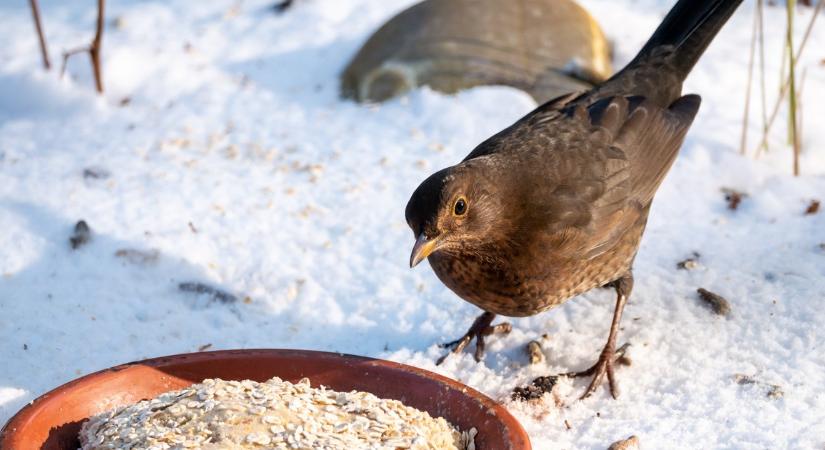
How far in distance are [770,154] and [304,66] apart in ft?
10.0

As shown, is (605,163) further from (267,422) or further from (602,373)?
(267,422)

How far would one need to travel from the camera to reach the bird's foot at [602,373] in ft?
12.6

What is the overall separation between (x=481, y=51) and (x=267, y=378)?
3500 millimetres

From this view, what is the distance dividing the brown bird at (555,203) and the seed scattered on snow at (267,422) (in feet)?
1.88

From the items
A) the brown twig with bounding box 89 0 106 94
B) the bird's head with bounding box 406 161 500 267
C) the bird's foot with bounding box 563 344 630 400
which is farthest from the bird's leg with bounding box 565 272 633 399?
the brown twig with bounding box 89 0 106 94

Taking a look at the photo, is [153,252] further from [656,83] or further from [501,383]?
[656,83]

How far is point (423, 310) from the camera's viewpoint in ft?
14.5

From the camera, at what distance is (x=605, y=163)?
13.5 ft

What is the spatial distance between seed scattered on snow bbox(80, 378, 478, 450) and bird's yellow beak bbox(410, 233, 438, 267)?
19.0 inches

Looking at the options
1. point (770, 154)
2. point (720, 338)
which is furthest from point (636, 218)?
point (770, 154)

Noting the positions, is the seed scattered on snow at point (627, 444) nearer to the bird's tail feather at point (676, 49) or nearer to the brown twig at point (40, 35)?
the bird's tail feather at point (676, 49)

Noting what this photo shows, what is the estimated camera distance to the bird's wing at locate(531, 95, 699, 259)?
3838 mm

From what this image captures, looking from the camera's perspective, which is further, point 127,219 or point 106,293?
point 127,219

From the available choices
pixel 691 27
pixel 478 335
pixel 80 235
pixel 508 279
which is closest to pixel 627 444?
pixel 508 279
